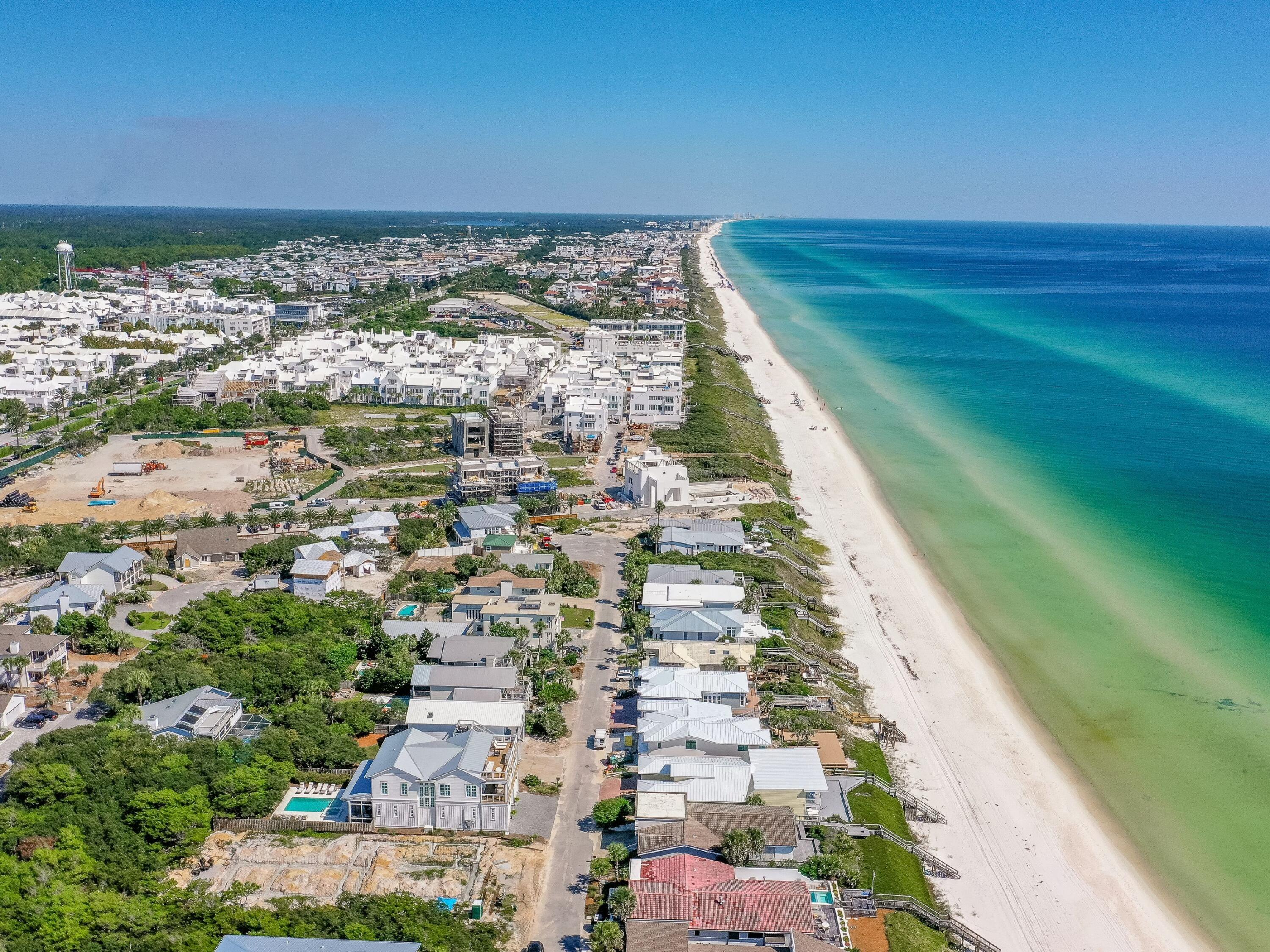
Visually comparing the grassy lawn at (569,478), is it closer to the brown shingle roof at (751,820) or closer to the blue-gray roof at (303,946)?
the brown shingle roof at (751,820)

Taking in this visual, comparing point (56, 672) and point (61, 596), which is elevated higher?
point (61, 596)

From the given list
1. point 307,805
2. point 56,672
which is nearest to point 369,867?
point 307,805

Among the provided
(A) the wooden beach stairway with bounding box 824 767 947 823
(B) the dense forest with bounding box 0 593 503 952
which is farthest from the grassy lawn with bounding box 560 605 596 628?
(A) the wooden beach stairway with bounding box 824 767 947 823

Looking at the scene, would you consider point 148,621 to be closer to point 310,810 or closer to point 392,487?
point 310,810

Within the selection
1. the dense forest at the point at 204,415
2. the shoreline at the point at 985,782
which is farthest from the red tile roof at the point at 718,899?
the dense forest at the point at 204,415

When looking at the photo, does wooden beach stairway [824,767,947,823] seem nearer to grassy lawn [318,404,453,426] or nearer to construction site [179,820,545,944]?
construction site [179,820,545,944]
